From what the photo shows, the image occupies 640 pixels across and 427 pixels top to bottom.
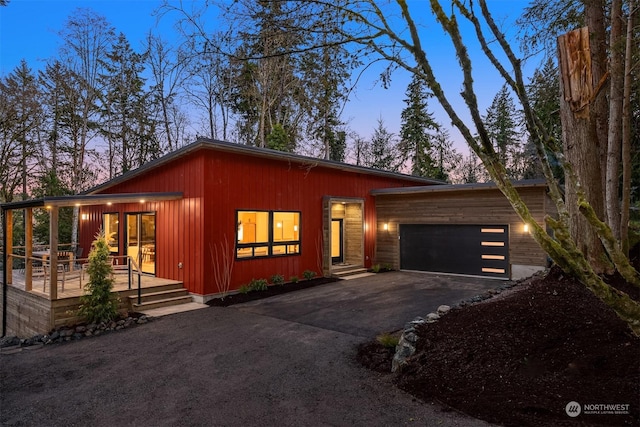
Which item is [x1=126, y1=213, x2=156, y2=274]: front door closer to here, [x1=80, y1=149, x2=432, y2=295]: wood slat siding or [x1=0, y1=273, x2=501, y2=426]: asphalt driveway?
[x1=80, y1=149, x2=432, y2=295]: wood slat siding

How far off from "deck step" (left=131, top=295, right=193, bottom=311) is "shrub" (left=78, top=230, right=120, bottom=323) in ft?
2.12

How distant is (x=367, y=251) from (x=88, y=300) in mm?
8443

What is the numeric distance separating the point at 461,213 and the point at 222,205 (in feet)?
23.5

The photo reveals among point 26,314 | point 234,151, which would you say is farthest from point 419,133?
point 26,314

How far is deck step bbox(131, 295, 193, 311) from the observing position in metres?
7.44

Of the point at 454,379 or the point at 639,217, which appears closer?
the point at 454,379

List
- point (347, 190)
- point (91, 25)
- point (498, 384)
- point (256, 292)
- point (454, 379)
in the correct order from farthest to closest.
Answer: point (91, 25)
point (347, 190)
point (256, 292)
point (454, 379)
point (498, 384)

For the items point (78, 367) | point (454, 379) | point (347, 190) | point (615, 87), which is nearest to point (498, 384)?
point (454, 379)

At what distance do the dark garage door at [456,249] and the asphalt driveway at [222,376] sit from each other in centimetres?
443

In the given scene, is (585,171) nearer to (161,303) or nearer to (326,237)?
(326,237)

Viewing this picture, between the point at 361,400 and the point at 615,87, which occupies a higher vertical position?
the point at 615,87

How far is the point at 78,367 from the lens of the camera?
4691 mm

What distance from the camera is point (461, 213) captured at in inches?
434

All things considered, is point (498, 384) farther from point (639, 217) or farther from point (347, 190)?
point (639, 217)
